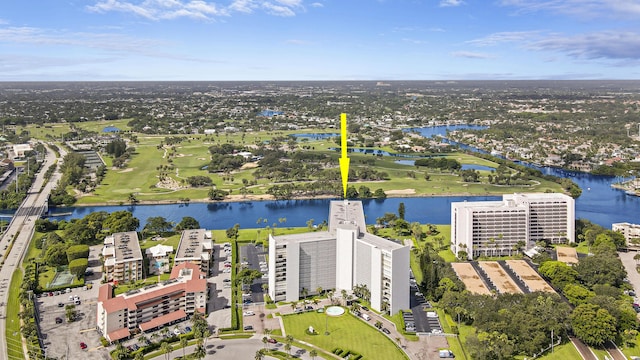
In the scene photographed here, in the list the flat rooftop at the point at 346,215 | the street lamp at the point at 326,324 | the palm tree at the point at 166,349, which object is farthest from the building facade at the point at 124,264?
the street lamp at the point at 326,324

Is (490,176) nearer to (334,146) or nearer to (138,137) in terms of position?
(334,146)

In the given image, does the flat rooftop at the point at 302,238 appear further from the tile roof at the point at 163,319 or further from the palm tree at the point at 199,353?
the palm tree at the point at 199,353

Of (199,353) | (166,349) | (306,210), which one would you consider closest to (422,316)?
(199,353)

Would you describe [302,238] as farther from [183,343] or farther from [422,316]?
[183,343]

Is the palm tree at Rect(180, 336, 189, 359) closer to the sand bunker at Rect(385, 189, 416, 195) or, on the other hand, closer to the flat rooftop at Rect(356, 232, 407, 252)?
the flat rooftop at Rect(356, 232, 407, 252)

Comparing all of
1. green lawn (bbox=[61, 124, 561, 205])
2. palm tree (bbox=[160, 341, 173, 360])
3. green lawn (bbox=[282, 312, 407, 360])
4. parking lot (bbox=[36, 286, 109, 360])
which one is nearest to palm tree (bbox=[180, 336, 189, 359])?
palm tree (bbox=[160, 341, 173, 360])
